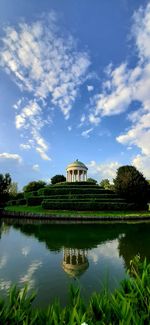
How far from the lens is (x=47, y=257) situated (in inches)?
683

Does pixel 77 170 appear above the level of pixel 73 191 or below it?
above

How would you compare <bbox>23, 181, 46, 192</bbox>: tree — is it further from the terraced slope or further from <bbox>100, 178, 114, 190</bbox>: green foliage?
the terraced slope

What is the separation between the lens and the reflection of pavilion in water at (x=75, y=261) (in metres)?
14.1

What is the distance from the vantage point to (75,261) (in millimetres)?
16281

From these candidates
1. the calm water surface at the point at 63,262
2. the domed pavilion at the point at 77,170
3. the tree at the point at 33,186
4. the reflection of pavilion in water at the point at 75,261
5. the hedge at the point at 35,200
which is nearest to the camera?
the calm water surface at the point at 63,262

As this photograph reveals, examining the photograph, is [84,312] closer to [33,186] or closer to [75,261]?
[75,261]

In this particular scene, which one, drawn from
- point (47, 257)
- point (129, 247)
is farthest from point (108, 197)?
point (47, 257)

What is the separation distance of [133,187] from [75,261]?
146 ft

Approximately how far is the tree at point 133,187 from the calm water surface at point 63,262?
3425cm

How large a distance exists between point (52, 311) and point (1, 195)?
5769cm

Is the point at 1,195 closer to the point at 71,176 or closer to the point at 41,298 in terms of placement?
the point at 71,176

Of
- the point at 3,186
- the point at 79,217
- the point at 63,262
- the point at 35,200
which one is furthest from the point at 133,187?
the point at 63,262

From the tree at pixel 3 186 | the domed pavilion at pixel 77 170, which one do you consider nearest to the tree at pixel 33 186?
the domed pavilion at pixel 77 170

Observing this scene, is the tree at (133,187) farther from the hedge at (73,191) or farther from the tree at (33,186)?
the tree at (33,186)
